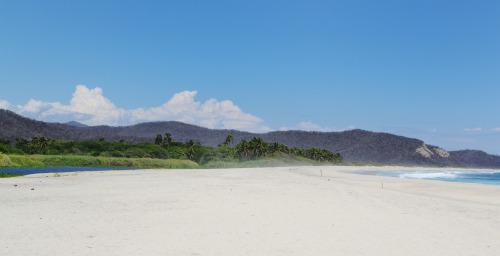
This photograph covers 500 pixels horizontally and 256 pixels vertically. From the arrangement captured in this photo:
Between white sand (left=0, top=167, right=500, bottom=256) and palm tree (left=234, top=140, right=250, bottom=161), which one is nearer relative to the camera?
white sand (left=0, top=167, right=500, bottom=256)

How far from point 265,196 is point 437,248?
9.83 metres

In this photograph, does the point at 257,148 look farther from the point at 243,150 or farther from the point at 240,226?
the point at 240,226

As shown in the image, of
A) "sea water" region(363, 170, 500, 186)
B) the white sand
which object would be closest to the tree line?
"sea water" region(363, 170, 500, 186)

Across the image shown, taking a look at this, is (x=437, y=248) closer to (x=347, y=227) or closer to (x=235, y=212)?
(x=347, y=227)

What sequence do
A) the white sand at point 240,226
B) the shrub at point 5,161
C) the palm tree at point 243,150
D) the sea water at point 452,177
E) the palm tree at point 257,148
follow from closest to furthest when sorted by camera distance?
the white sand at point 240,226
the shrub at point 5,161
the sea water at point 452,177
the palm tree at point 243,150
the palm tree at point 257,148

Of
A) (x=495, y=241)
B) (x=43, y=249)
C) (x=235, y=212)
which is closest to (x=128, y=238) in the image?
(x=43, y=249)

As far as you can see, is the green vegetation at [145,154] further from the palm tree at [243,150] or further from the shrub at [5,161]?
the shrub at [5,161]

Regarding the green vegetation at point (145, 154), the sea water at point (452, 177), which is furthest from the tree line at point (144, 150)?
the sea water at point (452, 177)

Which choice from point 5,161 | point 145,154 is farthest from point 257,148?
point 5,161

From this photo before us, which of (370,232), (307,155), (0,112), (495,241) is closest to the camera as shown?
(495,241)

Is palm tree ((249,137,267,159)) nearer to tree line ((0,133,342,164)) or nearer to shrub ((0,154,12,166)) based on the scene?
tree line ((0,133,342,164))

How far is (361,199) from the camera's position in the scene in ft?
55.6

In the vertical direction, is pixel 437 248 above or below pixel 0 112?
below

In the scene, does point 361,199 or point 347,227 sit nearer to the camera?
point 347,227
